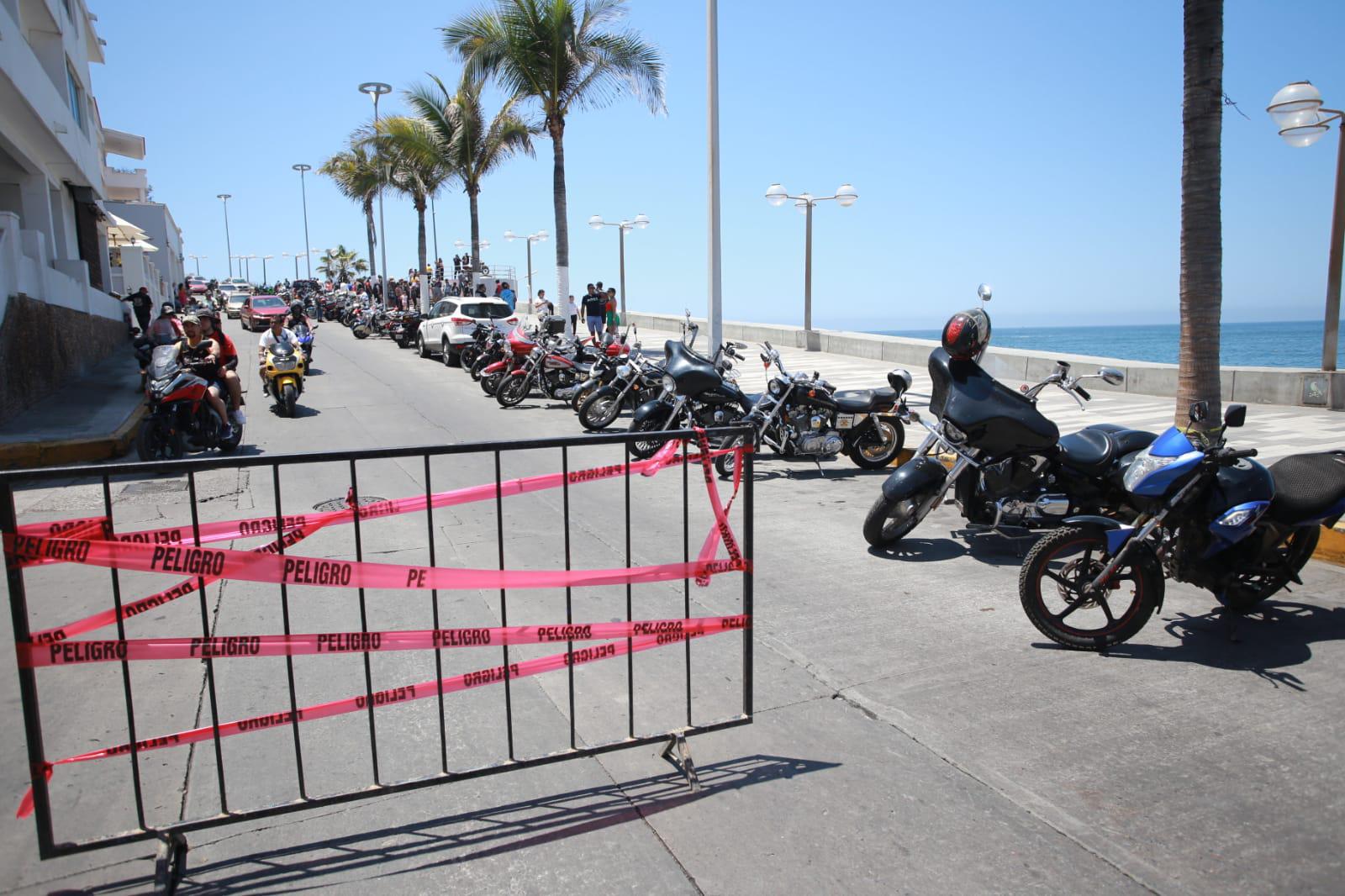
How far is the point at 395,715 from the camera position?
13.9 feet

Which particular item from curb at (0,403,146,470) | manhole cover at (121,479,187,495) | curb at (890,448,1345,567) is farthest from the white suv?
curb at (890,448,1345,567)

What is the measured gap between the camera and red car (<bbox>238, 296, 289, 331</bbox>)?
35812mm

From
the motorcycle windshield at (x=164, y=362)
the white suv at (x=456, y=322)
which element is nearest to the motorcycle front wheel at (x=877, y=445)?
the motorcycle windshield at (x=164, y=362)

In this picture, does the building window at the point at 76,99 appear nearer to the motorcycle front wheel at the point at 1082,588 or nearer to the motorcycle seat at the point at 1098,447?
the motorcycle seat at the point at 1098,447

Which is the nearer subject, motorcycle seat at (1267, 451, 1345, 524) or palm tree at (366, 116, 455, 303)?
motorcycle seat at (1267, 451, 1345, 524)

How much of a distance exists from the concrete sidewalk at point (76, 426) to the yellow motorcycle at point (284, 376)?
1.89m

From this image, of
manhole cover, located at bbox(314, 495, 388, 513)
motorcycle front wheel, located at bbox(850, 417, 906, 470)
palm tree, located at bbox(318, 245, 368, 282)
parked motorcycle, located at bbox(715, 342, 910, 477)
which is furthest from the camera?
palm tree, located at bbox(318, 245, 368, 282)

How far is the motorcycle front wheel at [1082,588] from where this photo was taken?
488cm

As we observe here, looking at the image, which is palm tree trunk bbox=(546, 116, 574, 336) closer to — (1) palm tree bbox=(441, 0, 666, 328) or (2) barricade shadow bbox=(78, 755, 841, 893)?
(1) palm tree bbox=(441, 0, 666, 328)

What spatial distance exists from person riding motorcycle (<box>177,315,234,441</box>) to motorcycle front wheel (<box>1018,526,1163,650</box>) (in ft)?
31.3

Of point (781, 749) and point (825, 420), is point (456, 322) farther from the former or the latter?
point (781, 749)

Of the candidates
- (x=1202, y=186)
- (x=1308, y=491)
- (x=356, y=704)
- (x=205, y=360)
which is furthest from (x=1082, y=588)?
(x=205, y=360)

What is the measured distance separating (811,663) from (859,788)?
1.27 meters

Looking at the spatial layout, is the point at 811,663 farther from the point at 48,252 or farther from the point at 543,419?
the point at 48,252
